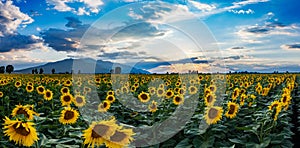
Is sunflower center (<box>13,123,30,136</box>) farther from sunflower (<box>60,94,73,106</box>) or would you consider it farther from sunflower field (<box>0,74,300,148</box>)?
sunflower (<box>60,94,73,106</box>)

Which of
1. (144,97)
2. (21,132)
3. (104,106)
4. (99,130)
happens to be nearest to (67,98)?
(104,106)

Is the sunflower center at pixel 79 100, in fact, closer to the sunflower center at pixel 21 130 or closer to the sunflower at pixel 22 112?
the sunflower at pixel 22 112

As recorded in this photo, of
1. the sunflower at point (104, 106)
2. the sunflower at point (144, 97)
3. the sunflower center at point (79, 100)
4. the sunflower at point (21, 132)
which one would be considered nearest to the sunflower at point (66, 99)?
the sunflower center at point (79, 100)

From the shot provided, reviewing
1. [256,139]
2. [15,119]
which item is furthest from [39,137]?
[256,139]

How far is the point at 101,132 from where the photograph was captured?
2.96 meters

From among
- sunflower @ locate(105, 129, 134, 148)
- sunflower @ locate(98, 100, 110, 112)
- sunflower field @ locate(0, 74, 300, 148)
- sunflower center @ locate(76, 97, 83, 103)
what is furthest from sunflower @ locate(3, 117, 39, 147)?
sunflower center @ locate(76, 97, 83, 103)

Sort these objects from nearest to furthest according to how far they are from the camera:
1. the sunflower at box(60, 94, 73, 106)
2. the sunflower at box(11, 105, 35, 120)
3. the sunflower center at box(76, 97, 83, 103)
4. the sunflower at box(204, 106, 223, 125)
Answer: the sunflower at box(11, 105, 35, 120), the sunflower at box(204, 106, 223, 125), the sunflower at box(60, 94, 73, 106), the sunflower center at box(76, 97, 83, 103)

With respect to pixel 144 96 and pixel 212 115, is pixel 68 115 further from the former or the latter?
pixel 144 96

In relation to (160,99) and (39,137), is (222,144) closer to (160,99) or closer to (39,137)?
(39,137)

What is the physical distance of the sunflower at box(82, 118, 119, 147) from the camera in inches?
116

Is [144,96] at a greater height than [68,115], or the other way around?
[144,96]

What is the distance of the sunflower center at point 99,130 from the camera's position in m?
2.96

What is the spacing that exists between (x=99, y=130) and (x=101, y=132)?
0.03 meters

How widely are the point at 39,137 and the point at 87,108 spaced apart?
468 cm
